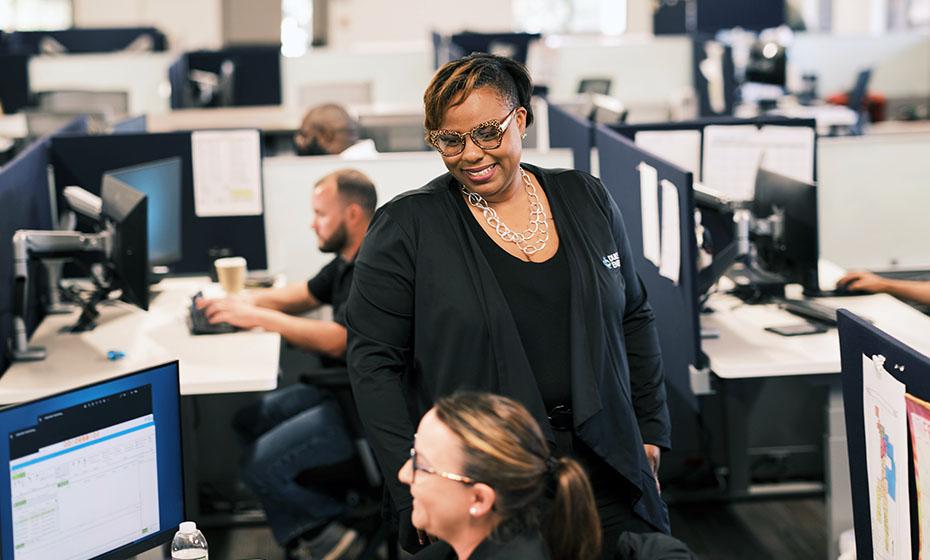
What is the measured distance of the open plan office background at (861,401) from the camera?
1.61 m

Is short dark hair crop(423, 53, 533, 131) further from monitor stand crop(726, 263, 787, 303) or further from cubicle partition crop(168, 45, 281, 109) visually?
cubicle partition crop(168, 45, 281, 109)

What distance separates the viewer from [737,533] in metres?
3.35

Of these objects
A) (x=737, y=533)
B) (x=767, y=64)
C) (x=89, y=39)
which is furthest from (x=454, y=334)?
(x=89, y=39)

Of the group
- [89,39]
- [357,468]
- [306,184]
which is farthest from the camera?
[89,39]

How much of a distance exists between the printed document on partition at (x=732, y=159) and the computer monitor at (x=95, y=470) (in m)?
2.05

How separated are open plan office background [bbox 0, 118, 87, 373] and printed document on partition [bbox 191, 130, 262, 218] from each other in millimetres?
431

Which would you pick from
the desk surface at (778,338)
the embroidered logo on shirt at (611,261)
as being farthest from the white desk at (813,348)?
the embroidered logo on shirt at (611,261)

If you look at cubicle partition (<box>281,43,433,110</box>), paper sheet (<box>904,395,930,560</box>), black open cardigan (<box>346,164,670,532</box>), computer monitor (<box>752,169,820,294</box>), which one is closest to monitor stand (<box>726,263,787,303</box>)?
computer monitor (<box>752,169,820,294</box>)

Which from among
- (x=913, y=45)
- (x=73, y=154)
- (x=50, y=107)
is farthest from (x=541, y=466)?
(x=913, y=45)

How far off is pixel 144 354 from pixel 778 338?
1.49 metres

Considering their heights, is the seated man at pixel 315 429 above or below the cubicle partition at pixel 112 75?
below

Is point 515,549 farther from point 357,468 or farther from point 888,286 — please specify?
point 888,286

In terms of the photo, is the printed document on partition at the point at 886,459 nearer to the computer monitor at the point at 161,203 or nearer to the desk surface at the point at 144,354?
the desk surface at the point at 144,354

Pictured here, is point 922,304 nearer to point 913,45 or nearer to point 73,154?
point 73,154
